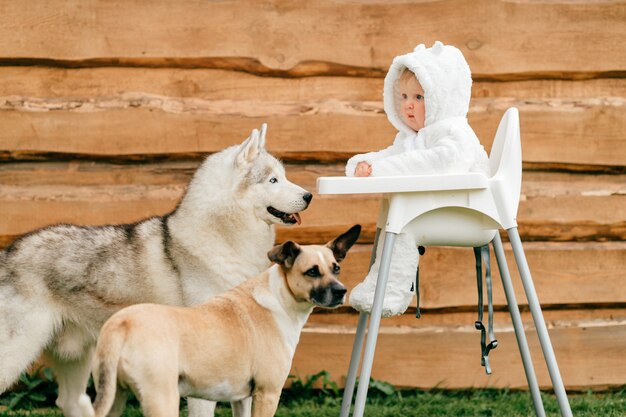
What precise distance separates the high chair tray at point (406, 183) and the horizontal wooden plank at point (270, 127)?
1.72 meters

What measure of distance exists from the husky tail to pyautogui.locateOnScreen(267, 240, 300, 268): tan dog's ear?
693 millimetres

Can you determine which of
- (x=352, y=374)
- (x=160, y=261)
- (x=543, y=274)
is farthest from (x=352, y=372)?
(x=543, y=274)

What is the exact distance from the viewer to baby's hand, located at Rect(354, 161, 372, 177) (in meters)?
3.42

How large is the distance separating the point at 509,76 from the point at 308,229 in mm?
1489

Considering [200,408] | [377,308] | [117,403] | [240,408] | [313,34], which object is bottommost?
[200,408]

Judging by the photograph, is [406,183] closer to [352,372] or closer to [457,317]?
[352,372]

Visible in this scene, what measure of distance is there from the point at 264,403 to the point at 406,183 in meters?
1.05

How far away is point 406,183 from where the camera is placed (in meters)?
3.22

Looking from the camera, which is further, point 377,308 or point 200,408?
point 200,408

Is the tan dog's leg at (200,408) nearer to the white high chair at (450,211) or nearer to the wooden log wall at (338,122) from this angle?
the wooden log wall at (338,122)

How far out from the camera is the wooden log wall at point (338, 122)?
15.8 ft

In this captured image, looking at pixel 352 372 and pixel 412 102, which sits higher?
pixel 412 102

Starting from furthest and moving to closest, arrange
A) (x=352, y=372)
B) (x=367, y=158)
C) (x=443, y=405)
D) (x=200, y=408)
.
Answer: (x=443, y=405), (x=200, y=408), (x=352, y=372), (x=367, y=158)

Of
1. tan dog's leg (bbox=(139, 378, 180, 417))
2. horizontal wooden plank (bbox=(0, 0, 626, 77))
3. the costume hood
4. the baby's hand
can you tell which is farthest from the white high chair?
horizontal wooden plank (bbox=(0, 0, 626, 77))
